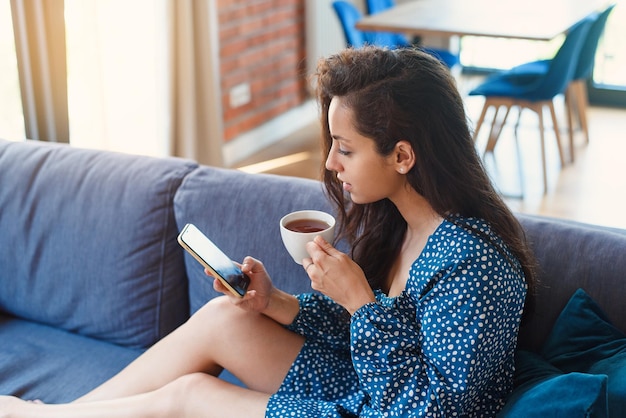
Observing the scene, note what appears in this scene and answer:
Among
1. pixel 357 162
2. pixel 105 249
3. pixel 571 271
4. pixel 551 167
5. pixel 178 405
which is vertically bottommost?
pixel 551 167

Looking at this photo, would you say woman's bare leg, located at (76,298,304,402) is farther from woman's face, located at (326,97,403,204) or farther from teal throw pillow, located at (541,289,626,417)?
teal throw pillow, located at (541,289,626,417)

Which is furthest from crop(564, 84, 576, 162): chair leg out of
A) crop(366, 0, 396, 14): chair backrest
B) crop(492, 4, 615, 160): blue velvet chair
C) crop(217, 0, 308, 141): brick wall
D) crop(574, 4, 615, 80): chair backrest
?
crop(217, 0, 308, 141): brick wall

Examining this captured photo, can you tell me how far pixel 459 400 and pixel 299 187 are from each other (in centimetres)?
70

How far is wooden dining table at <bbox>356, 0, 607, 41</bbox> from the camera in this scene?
140 inches

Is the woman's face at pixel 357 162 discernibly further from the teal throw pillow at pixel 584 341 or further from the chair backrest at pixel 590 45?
the chair backrest at pixel 590 45

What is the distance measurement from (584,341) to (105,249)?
1.12m

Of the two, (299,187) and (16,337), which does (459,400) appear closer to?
(299,187)

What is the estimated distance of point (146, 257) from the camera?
1929 millimetres

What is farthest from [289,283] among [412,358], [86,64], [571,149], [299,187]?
[571,149]

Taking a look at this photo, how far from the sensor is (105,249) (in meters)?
1.95

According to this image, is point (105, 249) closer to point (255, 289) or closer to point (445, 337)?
point (255, 289)

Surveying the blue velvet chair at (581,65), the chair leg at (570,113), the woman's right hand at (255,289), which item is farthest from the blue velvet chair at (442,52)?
the woman's right hand at (255,289)

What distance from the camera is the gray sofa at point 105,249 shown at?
185cm

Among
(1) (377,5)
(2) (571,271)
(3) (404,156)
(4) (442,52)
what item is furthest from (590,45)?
(3) (404,156)
